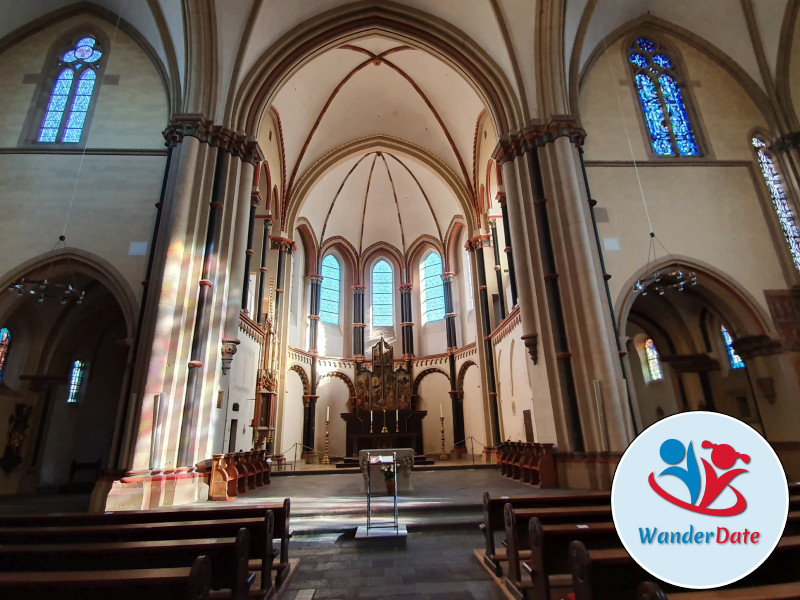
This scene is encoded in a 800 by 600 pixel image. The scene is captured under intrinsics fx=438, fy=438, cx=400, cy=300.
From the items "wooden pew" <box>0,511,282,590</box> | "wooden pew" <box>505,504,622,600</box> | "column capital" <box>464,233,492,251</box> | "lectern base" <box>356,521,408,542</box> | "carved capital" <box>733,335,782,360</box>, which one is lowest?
"lectern base" <box>356,521,408,542</box>

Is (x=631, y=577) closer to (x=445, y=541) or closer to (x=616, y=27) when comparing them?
(x=445, y=541)

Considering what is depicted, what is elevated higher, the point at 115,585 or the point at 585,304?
the point at 585,304

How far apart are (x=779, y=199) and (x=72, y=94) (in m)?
19.7

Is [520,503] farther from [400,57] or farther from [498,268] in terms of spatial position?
[400,57]

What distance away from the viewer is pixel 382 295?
23.8 metres

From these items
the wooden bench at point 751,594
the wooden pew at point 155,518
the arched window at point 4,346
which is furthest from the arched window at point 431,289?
the wooden bench at point 751,594

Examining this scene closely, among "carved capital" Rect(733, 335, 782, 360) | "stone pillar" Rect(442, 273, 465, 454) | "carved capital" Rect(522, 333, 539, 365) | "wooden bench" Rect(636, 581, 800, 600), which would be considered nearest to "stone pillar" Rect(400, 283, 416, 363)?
"stone pillar" Rect(442, 273, 465, 454)

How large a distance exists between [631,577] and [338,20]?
14853 millimetres

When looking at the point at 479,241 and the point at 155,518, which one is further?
the point at 479,241

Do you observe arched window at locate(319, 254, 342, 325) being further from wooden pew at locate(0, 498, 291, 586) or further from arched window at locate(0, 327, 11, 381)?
wooden pew at locate(0, 498, 291, 586)

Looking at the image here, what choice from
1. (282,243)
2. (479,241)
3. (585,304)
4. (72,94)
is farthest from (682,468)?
(282,243)

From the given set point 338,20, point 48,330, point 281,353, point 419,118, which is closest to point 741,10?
point 419,118

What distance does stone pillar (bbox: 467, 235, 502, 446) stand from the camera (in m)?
16.5

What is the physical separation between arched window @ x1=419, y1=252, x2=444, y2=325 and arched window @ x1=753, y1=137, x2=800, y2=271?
13.4 meters
